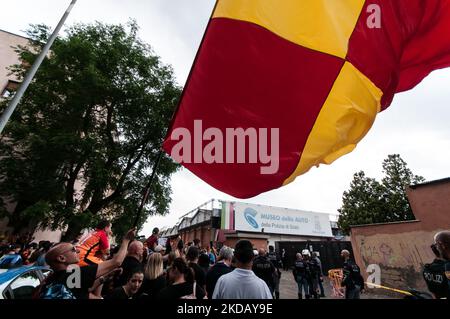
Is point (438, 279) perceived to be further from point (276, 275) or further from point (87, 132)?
point (87, 132)

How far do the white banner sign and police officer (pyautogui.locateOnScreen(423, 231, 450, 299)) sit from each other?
24.4m

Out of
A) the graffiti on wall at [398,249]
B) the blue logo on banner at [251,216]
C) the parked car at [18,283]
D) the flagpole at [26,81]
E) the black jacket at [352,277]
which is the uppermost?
the blue logo on banner at [251,216]

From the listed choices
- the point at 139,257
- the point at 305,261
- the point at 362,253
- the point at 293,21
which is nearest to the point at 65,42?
the point at 139,257

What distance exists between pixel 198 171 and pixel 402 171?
1264 inches

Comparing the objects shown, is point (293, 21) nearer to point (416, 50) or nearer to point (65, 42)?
point (416, 50)

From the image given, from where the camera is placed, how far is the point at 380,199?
26.2m

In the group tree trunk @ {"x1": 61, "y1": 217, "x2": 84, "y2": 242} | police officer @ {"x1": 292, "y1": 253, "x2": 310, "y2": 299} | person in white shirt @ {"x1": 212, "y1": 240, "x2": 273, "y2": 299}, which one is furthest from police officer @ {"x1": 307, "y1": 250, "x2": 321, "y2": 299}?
tree trunk @ {"x1": 61, "y1": 217, "x2": 84, "y2": 242}

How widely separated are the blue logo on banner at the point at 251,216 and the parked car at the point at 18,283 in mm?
24857

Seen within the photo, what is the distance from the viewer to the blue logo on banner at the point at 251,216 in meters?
28.0

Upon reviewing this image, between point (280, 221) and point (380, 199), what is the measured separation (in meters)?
11.0

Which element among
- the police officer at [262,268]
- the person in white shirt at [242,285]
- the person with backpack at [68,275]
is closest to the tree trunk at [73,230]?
the police officer at [262,268]

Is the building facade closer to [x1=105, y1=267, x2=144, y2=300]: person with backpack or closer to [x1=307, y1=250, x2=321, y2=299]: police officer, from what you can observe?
[x1=307, y1=250, x2=321, y2=299]: police officer

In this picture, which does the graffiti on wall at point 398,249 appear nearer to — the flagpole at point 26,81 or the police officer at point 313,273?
the police officer at point 313,273

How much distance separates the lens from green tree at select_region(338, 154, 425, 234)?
25.1 metres
